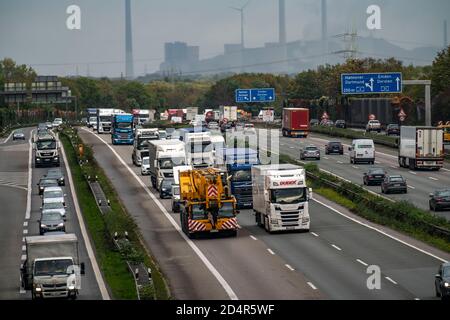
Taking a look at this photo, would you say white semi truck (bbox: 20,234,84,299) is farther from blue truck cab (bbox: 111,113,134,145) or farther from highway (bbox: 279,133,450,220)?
blue truck cab (bbox: 111,113,134,145)

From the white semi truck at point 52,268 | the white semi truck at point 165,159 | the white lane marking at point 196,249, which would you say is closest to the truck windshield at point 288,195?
the white lane marking at point 196,249

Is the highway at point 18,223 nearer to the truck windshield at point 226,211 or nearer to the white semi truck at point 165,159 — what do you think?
the white semi truck at point 165,159

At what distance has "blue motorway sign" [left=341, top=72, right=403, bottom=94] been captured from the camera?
9475 cm

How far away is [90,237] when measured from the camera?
55.5m

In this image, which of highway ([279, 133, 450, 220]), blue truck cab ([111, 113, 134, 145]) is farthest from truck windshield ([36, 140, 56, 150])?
highway ([279, 133, 450, 220])

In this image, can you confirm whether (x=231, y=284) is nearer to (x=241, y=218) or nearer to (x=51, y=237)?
(x=51, y=237)

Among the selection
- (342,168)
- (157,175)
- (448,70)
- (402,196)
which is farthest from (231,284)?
(448,70)

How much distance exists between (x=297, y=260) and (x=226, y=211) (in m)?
7.75

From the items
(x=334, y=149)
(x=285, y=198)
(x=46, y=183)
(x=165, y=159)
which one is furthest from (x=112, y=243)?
(x=334, y=149)

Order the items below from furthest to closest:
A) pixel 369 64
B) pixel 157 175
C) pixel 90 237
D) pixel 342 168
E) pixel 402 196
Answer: pixel 369 64
pixel 342 168
pixel 157 175
pixel 402 196
pixel 90 237

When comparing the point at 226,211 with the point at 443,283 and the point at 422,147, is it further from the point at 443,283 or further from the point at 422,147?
Result: the point at 422,147

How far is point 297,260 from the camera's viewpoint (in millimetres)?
45594

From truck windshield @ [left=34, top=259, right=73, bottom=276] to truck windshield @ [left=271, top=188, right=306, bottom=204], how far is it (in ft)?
53.6
